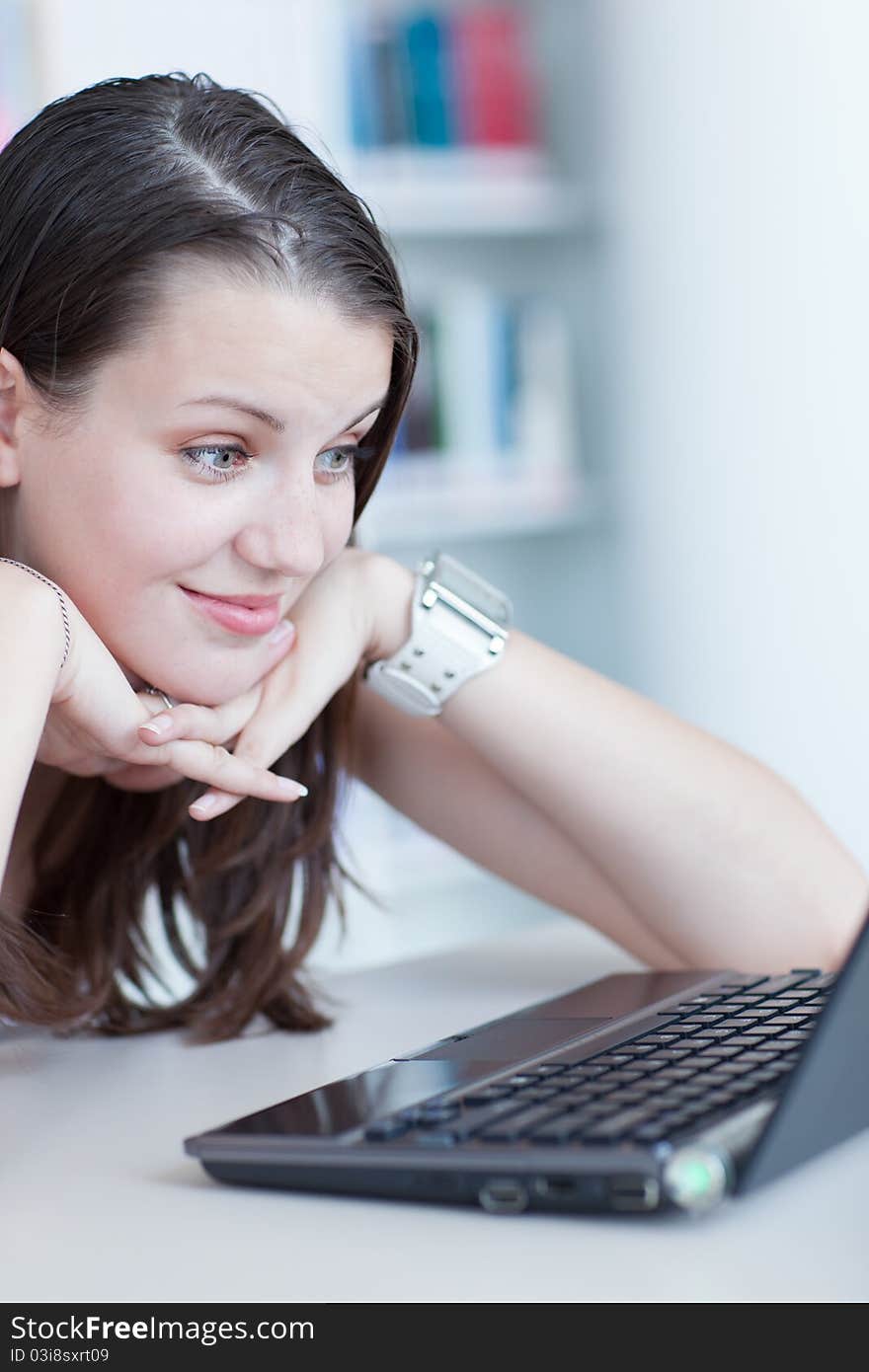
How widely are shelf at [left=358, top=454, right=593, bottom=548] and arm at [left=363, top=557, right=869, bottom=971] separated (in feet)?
5.89

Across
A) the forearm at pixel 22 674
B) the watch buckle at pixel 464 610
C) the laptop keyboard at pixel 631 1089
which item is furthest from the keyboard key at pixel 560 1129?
the watch buckle at pixel 464 610

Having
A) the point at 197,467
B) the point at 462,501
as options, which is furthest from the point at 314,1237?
the point at 462,501

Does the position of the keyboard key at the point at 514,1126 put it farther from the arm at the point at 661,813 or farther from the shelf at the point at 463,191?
the shelf at the point at 463,191

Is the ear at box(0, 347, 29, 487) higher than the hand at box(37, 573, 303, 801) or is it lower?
higher

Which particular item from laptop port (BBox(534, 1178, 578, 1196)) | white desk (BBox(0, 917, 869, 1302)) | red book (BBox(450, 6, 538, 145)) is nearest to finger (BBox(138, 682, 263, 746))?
white desk (BBox(0, 917, 869, 1302))

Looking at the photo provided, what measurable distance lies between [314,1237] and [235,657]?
45cm

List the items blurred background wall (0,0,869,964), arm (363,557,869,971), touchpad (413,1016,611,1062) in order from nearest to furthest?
touchpad (413,1016,611,1062) < arm (363,557,869,971) < blurred background wall (0,0,869,964)

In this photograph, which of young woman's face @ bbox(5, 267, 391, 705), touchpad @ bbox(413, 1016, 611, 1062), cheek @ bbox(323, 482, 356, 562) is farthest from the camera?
cheek @ bbox(323, 482, 356, 562)

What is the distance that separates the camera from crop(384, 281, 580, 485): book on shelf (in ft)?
10.0

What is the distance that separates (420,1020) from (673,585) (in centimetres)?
228

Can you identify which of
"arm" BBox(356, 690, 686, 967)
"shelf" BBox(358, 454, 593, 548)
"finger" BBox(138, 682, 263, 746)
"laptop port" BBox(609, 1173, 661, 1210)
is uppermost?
"laptop port" BBox(609, 1173, 661, 1210)

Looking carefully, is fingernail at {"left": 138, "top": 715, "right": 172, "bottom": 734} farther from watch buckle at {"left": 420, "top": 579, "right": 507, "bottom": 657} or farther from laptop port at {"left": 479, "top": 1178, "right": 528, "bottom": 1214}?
laptop port at {"left": 479, "top": 1178, "right": 528, "bottom": 1214}

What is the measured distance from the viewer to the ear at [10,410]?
0.93 m

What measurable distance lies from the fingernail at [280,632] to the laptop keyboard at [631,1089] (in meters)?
0.36
